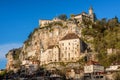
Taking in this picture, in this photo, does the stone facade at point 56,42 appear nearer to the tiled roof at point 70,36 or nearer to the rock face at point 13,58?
the tiled roof at point 70,36

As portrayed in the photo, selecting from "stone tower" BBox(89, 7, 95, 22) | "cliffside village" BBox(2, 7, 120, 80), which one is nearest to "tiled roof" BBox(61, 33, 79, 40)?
"cliffside village" BBox(2, 7, 120, 80)

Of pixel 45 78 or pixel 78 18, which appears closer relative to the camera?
pixel 45 78

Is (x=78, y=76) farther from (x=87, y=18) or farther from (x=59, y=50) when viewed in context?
(x=87, y=18)

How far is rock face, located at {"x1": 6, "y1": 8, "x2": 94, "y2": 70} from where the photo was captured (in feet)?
298

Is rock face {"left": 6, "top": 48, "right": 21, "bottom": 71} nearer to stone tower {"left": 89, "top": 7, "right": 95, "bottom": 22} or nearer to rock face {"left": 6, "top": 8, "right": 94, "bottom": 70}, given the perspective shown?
rock face {"left": 6, "top": 8, "right": 94, "bottom": 70}

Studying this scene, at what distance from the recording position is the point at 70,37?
92.2 meters

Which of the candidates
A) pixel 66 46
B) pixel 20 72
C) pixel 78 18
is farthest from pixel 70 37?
pixel 20 72

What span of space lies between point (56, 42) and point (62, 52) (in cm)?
671

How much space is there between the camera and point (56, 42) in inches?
3853

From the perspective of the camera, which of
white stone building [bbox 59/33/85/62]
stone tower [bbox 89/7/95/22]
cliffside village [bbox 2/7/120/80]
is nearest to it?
cliffside village [bbox 2/7/120/80]

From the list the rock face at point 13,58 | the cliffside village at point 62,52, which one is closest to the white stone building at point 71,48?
the cliffside village at point 62,52

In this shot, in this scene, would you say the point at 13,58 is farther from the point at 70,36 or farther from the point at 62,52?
the point at 70,36

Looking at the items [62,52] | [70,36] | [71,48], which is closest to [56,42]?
[70,36]

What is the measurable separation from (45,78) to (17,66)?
19.4 meters
